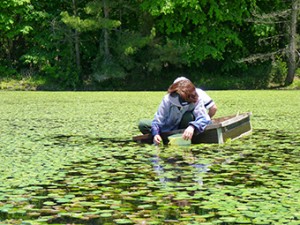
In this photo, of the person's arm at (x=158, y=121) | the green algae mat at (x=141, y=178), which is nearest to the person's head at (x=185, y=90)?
the person's arm at (x=158, y=121)

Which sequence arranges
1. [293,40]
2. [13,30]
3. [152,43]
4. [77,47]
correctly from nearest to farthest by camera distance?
[293,40], [152,43], [77,47], [13,30]

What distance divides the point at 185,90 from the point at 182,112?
1.66 ft

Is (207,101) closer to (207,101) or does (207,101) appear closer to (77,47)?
(207,101)

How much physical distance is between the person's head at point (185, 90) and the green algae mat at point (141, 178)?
23.4 inches

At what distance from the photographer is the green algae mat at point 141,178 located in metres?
4.21

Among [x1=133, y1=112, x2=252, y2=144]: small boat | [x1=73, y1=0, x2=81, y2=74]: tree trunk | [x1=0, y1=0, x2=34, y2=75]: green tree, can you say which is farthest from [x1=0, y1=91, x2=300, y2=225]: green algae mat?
[x1=0, y1=0, x2=34, y2=75]: green tree

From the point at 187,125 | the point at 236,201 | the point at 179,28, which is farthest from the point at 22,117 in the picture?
the point at 179,28

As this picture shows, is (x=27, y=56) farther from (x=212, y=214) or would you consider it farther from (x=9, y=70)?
(x=212, y=214)

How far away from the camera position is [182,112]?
25.7 ft

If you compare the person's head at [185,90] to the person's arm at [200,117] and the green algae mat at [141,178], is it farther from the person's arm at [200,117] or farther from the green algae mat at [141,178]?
the green algae mat at [141,178]

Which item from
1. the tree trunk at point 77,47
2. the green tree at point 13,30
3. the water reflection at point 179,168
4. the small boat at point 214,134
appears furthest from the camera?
the green tree at point 13,30

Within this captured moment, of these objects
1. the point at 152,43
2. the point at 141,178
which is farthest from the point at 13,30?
the point at 141,178

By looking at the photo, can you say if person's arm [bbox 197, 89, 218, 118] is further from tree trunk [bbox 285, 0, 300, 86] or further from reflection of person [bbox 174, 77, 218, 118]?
tree trunk [bbox 285, 0, 300, 86]

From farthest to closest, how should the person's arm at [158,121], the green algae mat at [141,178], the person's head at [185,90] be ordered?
the person's arm at [158,121], the person's head at [185,90], the green algae mat at [141,178]
